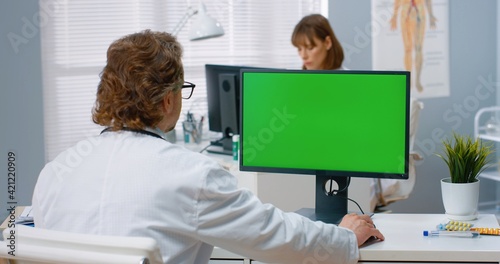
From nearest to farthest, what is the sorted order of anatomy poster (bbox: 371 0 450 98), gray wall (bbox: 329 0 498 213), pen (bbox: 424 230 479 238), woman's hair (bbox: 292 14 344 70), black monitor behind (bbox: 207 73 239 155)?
pen (bbox: 424 230 479 238) → black monitor behind (bbox: 207 73 239 155) → woman's hair (bbox: 292 14 344 70) → anatomy poster (bbox: 371 0 450 98) → gray wall (bbox: 329 0 498 213)

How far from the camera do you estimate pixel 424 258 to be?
206 cm

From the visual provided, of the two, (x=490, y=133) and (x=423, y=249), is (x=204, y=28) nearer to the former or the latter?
(x=490, y=133)

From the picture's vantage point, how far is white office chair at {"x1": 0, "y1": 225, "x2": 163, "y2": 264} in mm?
1412

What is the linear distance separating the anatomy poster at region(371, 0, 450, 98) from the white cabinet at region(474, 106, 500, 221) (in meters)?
0.30

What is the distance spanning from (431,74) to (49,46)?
2403 millimetres

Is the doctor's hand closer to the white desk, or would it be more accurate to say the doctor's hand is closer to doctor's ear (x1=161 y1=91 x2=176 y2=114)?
the white desk

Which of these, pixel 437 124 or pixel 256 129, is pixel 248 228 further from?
pixel 437 124

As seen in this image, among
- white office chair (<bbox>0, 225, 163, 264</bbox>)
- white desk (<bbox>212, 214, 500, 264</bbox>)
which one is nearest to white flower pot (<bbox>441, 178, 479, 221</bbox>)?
white desk (<bbox>212, 214, 500, 264</bbox>)

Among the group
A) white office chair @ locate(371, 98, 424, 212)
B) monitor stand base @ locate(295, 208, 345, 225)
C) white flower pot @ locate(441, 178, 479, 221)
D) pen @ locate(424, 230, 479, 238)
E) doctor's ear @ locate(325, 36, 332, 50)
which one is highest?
doctor's ear @ locate(325, 36, 332, 50)

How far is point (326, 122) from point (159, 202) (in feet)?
2.83

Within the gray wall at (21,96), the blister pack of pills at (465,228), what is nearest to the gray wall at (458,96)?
the gray wall at (21,96)

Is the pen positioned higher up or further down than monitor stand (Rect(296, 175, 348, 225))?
further down

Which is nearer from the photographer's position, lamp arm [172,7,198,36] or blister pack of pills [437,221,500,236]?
blister pack of pills [437,221,500,236]

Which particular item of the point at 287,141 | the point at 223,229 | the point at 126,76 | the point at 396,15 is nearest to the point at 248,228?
the point at 223,229
